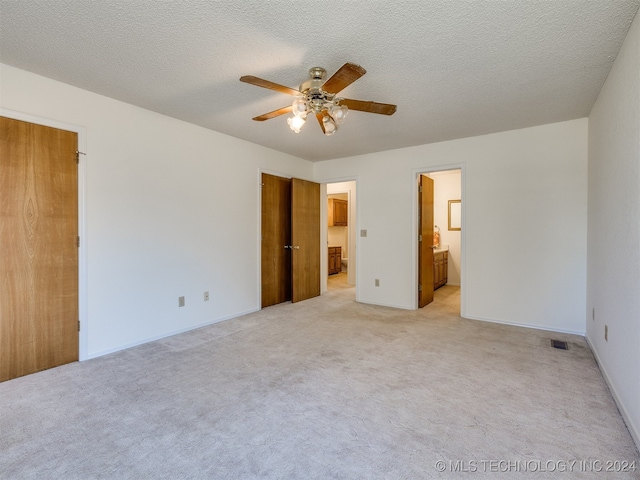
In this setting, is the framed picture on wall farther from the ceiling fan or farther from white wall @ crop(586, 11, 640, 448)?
the ceiling fan

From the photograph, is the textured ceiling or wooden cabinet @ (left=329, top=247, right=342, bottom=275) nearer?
the textured ceiling

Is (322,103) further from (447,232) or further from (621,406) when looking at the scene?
(447,232)

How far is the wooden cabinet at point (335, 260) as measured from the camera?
26.7 ft

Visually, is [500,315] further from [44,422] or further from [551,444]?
[44,422]

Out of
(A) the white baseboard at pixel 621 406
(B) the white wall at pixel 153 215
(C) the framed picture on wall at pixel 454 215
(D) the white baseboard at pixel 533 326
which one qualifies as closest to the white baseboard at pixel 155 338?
(B) the white wall at pixel 153 215

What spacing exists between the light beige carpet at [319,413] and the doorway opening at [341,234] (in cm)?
363

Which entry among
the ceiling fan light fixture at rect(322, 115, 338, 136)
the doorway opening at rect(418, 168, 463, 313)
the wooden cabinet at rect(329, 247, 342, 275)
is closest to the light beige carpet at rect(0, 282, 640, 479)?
the ceiling fan light fixture at rect(322, 115, 338, 136)

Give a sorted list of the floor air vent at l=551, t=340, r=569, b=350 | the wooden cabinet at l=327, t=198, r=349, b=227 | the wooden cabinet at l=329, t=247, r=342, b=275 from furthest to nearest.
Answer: the wooden cabinet at l=329, t=247, r=342, b=275 → the wooden cabinet at l=327, t=198, r=349, b=227 → the floor air vent at l=551, t=340, r=569, b=350

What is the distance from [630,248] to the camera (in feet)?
6.20

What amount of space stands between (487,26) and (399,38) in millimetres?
519

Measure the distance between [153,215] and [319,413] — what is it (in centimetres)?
260

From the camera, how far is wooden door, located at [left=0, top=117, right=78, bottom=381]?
242 centimetres

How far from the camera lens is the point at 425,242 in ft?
16.0

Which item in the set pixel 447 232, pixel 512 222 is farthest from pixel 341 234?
pixel 512 222
